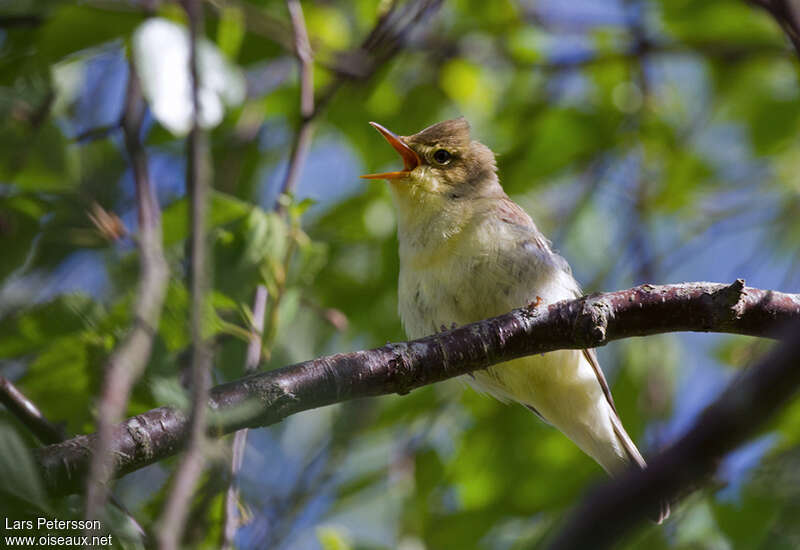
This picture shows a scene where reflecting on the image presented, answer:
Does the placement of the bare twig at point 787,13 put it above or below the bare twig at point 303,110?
below

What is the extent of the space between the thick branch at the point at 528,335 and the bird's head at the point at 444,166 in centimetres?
180

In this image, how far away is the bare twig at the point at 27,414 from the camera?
2.89 meters

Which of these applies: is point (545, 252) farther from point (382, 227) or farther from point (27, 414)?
point (27, 414)

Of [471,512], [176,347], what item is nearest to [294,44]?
[176,347]

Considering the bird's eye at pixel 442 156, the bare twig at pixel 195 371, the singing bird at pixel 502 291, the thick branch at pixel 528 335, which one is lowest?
the bare twig at pixel 195 371

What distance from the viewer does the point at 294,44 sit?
14.3ft

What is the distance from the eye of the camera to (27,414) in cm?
292

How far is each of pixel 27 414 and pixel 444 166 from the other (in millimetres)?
2847

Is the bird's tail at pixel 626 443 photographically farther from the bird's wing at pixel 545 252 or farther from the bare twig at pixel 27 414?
the bare twig at pixel 27 414

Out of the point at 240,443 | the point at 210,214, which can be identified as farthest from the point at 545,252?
the point at 240,443

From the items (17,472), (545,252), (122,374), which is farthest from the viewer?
(545,252)

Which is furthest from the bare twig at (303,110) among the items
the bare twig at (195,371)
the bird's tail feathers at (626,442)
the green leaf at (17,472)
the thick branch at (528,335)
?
the bare twig at (195,371)

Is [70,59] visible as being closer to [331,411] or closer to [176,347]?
[176,347]

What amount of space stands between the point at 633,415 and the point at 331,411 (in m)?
1.66
